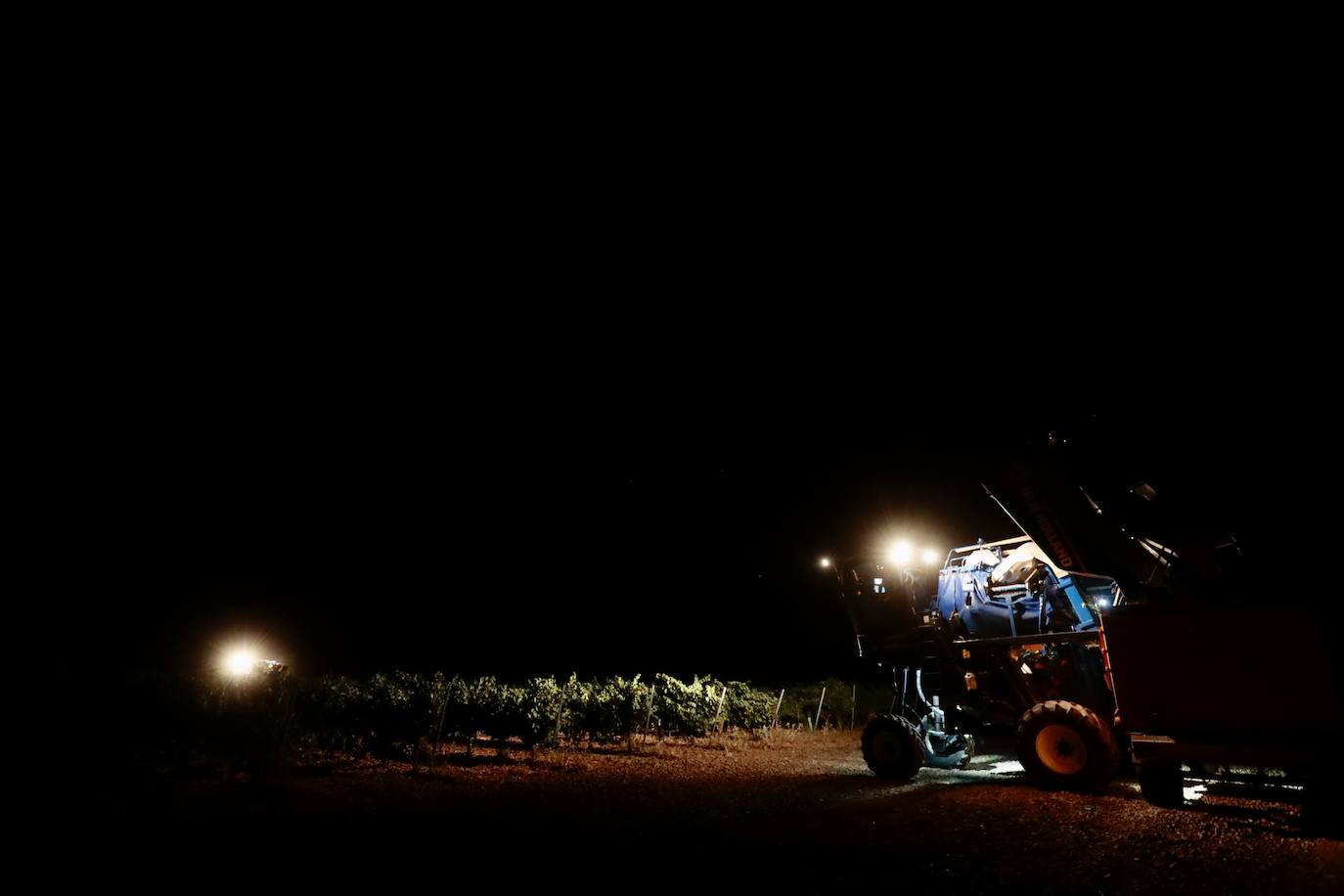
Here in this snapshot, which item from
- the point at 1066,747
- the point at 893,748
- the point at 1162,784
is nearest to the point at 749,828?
the point at 893,748

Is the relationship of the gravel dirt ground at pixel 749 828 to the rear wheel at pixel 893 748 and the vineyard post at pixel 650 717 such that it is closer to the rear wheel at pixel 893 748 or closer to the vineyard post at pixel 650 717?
the rear wheel at pixel 893 748

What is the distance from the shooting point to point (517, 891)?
221 inches

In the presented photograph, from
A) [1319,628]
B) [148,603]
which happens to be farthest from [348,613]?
[1319,628]

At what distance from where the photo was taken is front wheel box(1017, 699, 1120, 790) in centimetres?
972

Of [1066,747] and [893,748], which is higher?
[1066,747]

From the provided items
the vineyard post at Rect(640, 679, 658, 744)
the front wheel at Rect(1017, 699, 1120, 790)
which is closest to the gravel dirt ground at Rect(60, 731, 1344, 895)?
the front wheel at Rect(1017, 699, 1120, 790)

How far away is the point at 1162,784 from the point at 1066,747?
1.41 meters

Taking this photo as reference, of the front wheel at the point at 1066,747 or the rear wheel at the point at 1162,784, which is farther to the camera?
the front wheel at the point at 1066,747

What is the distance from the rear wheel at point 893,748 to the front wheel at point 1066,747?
6.03ft

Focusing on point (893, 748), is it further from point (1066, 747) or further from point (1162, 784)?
point (1162, 784)

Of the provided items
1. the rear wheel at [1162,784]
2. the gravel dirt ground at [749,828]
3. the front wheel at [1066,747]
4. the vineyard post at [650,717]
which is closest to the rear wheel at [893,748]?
the gravel dirt ground at [749,828]

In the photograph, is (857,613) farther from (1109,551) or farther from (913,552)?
(1109,551)

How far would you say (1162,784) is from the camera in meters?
8.73

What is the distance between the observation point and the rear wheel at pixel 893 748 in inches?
460
